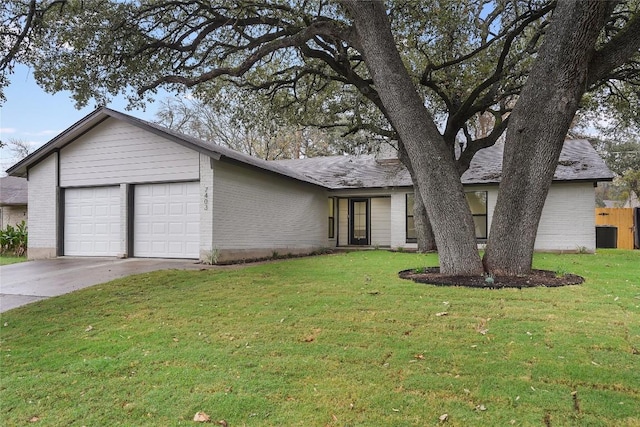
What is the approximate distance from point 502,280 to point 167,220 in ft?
28.0

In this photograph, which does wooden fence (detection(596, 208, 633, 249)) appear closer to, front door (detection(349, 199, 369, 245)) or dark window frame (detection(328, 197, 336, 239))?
front door (detection(349, 199, 369, 245))

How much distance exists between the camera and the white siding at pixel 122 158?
11.0m

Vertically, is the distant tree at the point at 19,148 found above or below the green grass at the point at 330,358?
above

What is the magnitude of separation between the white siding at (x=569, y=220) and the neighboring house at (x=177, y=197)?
30 millimetres

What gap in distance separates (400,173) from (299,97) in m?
5.45

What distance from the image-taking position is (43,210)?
484 inches

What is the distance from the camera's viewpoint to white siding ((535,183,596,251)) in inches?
540

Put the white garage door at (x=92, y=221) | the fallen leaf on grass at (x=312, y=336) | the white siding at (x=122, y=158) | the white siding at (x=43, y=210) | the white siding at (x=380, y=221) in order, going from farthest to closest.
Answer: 1. the white siding at (x=380, y=221)
2. the white siding at (x=43, y=210)
3. the white garage door at (x=92, y=221)
4. the white siding at (x=122, y=158)
5. the fallen leaf on grass at (x=312, y=336)

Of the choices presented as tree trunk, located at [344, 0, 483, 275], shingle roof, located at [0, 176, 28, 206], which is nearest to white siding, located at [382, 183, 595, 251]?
tree trunk, located at [344, 0, 483, 275]

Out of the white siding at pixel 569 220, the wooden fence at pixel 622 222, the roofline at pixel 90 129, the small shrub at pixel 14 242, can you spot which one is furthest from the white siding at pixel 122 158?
the wooden fence at pixel 622 222

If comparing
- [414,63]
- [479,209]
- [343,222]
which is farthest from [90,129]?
[479,209]

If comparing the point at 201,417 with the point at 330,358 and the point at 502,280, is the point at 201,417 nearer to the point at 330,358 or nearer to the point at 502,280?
the point at 330,358

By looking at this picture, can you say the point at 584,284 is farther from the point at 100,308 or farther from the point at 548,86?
the point at 100,308

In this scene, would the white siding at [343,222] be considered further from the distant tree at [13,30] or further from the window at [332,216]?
the distant tree at [13,30]
